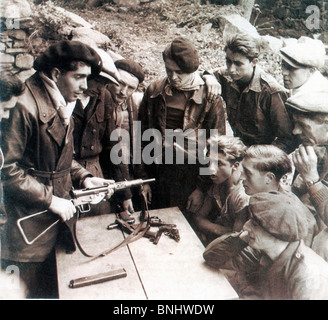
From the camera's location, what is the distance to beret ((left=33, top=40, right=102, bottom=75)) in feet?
11.0

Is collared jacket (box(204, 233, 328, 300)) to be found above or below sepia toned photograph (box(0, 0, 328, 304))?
below

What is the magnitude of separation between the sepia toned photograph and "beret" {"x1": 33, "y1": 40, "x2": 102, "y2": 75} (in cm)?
1

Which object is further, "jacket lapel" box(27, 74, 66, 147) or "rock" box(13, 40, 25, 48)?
"rock" box(13, 40, 25, 48)

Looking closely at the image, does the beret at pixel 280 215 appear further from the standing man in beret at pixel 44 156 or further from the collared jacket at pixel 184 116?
the standing man in beret at pixel 44 156

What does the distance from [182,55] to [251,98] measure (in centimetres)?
93

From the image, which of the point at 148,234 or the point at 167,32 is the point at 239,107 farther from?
the point at 148,234

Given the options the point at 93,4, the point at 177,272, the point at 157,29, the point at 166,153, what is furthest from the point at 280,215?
the point at 93,4

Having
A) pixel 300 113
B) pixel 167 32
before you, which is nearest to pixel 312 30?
pixel 300 113

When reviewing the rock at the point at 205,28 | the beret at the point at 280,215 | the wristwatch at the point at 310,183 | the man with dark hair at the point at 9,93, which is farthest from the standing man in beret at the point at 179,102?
the man with dark hair at the point at 9,93

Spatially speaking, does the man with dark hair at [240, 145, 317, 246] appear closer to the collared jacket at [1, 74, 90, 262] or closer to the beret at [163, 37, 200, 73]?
the beret at [163, 37, 200, 73]

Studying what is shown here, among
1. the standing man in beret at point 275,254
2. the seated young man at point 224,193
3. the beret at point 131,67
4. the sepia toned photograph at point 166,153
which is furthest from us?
the seated young man at point 224,193

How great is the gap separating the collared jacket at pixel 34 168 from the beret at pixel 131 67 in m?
0.83

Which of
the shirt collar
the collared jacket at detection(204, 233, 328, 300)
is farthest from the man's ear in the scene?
the collared jacket at detection(204, 233, 328, 300)

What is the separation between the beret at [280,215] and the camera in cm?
395
